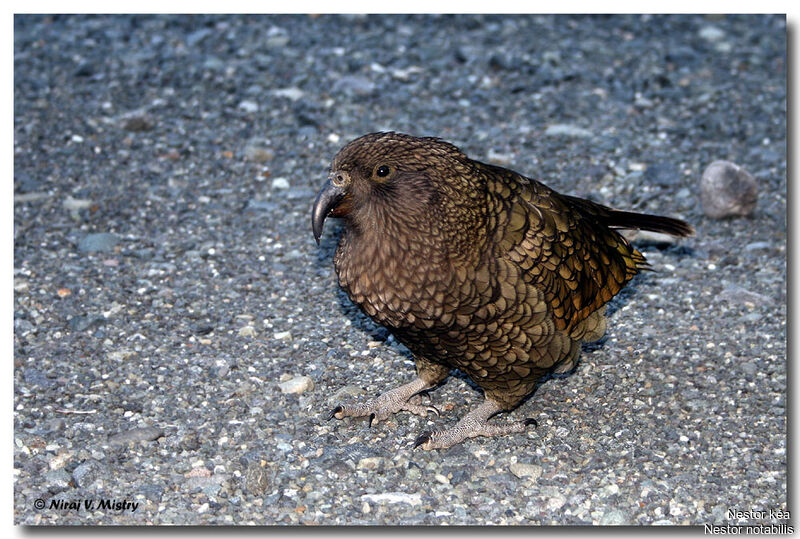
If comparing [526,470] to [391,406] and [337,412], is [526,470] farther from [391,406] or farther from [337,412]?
[337,412]

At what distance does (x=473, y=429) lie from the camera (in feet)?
16.5

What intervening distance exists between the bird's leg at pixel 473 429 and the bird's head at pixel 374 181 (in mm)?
1262

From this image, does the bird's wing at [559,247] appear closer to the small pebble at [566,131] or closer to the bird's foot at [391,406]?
the bird's foot at [391,406]

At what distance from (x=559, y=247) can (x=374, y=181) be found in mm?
1034

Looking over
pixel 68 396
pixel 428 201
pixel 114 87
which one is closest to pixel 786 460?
pixel 428 201

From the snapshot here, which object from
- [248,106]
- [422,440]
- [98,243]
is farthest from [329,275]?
[248,106]

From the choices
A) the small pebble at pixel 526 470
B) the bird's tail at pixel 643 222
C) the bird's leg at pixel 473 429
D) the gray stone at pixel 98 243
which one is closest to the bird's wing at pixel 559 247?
the bird's tail at pixel 643 222

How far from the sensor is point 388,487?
4684 millimetres

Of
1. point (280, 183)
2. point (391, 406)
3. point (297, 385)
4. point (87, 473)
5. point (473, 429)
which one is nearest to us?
point (87, 473)

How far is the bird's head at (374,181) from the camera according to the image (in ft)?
14.4

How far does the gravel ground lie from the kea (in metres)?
0.44

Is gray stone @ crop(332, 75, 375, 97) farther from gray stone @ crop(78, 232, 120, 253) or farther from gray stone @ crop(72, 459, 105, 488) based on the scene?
gray stone @ crop(72, 459, 105, 488)

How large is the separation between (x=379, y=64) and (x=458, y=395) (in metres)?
4.23

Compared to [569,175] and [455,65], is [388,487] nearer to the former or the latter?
[569,175]
